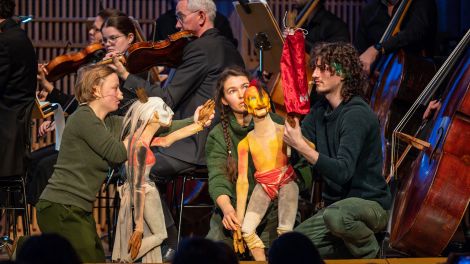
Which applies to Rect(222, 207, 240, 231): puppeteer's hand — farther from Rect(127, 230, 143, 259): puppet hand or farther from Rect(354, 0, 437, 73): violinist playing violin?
Rect(354, 0, 437, 73): violinist playing violin

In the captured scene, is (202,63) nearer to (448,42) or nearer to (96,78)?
(96,78)

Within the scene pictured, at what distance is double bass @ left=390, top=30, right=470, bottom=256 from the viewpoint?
4.70 m

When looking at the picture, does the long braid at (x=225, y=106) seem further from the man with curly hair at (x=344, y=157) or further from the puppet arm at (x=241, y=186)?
the man with curly hair at (x=344, y=157)

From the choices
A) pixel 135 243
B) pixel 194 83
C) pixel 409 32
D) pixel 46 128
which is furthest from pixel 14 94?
pixel 409 32

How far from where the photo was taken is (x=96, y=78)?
480cm

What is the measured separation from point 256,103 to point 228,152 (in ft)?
1.49

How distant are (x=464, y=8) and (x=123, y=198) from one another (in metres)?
3.48

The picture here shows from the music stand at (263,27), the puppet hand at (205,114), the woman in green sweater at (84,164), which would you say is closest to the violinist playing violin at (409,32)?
the music stand at (263,27)

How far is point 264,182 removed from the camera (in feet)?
15.3

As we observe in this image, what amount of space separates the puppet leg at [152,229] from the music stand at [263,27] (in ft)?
5.60

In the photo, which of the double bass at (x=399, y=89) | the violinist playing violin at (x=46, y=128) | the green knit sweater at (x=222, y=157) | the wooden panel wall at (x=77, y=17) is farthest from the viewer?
the wooden panel wall at (x=77, y=17)

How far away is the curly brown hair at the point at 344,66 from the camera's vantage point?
4.95m

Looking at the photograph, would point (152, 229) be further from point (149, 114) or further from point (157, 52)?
point (157, 52)

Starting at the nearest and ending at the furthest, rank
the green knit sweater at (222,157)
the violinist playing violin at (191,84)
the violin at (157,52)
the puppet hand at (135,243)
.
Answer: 1. the puppet hand at (135,243)
2. the green knit sweater at (222,157)
3. the violin at (157,52)
4. the violinist playing violin at (191,84)
